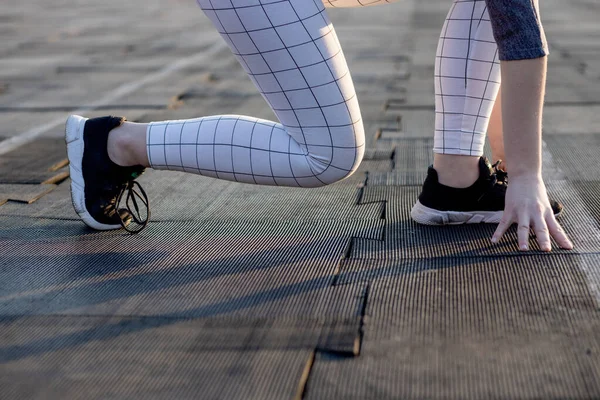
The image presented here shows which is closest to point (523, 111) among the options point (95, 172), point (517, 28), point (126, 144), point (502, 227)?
point (517, 28)

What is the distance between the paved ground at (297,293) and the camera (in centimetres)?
177

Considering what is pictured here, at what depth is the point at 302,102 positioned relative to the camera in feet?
7.80

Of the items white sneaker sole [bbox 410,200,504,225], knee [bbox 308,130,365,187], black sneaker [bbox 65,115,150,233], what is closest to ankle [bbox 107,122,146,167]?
black sneaker [bbox 65,115,150,233]

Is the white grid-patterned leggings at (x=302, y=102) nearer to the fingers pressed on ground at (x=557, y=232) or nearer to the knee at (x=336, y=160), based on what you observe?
the knee at (x=336, y=160)

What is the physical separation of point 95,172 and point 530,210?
4.51ft

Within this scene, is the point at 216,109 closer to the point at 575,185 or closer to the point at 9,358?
the point at 575,185

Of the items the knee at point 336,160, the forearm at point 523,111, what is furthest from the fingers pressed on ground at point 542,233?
the knee at point 336,160

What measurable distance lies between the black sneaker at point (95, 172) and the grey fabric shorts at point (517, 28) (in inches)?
48.0

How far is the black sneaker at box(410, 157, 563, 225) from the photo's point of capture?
2717mm

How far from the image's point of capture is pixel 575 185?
A: 325cm

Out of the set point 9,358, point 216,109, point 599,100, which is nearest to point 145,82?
point 216,109

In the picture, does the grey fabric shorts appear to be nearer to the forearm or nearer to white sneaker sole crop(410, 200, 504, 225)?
the forearm

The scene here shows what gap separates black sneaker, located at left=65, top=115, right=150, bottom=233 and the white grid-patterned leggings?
0.17 m

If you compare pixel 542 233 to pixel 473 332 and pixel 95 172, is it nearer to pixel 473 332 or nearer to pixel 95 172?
pixel 473 332
